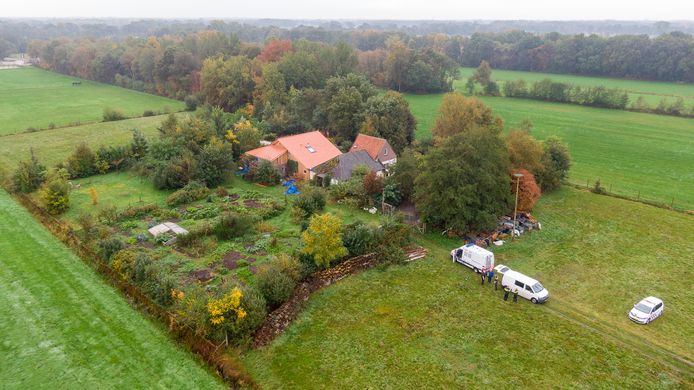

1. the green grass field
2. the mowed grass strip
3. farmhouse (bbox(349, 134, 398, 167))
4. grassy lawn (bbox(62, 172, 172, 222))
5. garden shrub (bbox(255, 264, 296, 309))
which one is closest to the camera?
the mowed grass strip

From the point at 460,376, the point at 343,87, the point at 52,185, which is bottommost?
the point at 460,376

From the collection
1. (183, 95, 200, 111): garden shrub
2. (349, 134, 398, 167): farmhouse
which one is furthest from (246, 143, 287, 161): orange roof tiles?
(183, 95, 200, 111): garden shrub

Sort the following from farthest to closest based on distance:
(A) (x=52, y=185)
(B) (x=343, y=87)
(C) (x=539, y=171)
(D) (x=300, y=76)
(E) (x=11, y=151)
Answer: (D) (x=300, y=76) → (B) (x=343, y=87) → (E) (x=11, y=151) → (C) (x=539, y=171) → (A) (x=52, y=185)

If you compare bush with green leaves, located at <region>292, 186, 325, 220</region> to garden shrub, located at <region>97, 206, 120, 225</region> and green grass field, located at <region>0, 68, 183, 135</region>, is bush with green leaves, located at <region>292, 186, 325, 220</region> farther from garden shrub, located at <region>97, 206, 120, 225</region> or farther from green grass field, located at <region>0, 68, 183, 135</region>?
green grass field, located at <region>0, 68, 183, 135</region>

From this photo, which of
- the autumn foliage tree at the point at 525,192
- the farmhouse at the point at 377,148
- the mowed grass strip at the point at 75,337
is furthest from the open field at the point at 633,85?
the mowed grass strip at the point at 75,337

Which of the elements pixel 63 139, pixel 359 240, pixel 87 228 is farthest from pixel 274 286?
pixel 63 139

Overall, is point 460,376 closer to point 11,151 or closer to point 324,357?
point 324,357

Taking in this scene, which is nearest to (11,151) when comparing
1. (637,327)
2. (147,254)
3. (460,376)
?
(147,254)
